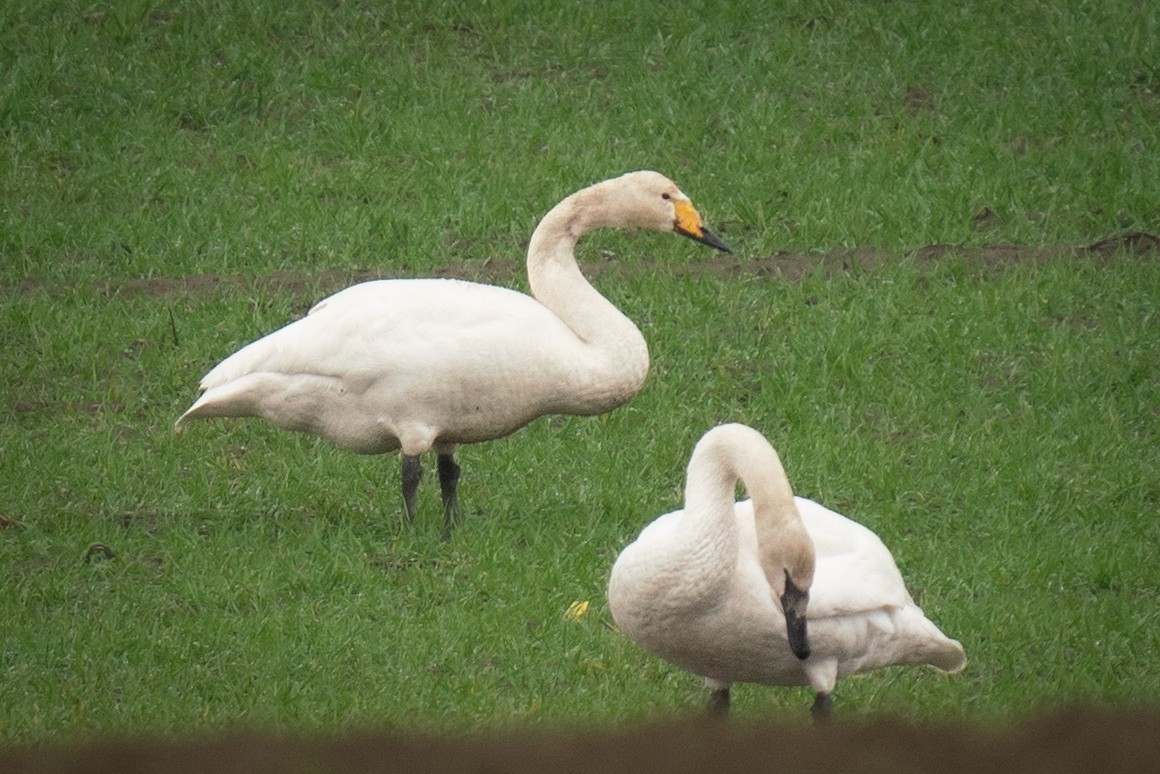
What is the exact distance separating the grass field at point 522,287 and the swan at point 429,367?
18.4 inches

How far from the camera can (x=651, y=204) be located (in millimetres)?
6906

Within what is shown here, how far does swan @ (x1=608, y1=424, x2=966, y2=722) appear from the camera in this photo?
14.8ft

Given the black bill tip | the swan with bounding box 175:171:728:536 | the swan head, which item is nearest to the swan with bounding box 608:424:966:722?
the swan with bounding box 175:171:728:536

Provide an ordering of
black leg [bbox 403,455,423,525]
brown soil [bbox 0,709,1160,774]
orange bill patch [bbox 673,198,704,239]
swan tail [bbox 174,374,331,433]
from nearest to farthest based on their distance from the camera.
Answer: brown soil [bbox 0,709,1160,774], swan tail [bbox 174,374,331,433], black leg [bbox 403,455,423,525], orange bill patch [bbox 673,198,704,239]

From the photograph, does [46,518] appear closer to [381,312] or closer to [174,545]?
[174,545]

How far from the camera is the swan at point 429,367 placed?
628cm

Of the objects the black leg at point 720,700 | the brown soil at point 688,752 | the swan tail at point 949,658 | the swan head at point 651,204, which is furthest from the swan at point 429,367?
the brown soil at point 688,752

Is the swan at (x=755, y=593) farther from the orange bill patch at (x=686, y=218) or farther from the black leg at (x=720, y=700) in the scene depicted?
the orange bill patch at (x=686, y=218)

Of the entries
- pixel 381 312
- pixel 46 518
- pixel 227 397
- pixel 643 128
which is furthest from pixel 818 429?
pixel 643 128

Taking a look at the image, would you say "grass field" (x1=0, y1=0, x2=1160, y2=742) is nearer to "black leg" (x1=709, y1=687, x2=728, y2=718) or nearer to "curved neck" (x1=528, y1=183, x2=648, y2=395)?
"black leg" (x1=709, y1=687, x2=728, y2=718)

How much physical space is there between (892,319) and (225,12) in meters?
6.22

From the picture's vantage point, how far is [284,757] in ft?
3.58

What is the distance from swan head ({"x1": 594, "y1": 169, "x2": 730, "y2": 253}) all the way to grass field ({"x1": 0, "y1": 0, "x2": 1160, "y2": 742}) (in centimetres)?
102

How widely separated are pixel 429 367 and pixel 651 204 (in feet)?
4.12
